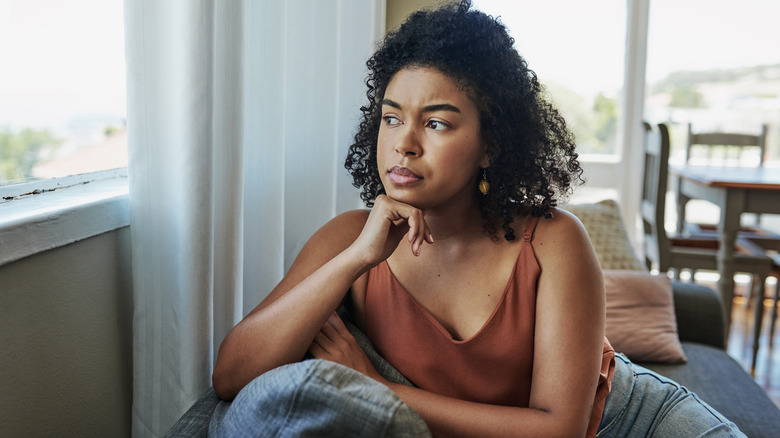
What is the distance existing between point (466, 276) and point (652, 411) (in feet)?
1.57

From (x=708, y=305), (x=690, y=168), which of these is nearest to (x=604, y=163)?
(x=690, y=168)

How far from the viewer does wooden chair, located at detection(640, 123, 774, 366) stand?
3186 mm

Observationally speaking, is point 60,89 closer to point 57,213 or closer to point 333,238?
point 57,213

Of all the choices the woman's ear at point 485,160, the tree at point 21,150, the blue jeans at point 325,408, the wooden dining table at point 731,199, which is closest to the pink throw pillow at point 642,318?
the woman's ear at point 485,160

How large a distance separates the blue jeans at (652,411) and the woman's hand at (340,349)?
51 centimetres

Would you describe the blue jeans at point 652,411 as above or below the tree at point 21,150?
below

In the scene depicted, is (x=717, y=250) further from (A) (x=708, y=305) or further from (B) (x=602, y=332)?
(B) (x=602, y=332)

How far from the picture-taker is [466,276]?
53.0 inches

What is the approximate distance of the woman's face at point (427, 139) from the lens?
1.19 m

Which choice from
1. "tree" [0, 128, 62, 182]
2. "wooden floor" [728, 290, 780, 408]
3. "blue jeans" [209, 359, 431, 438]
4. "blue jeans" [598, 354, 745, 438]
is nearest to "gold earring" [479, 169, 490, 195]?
"blue jeans" [598, 354, 745, 438]

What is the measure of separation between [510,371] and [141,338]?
0.64 m

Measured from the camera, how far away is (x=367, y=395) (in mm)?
726

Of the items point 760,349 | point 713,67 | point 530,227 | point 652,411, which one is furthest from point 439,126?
point 713,67

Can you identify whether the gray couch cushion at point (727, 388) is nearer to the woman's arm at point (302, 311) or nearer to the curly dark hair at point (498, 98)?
the curly dark hair at point (498, 98)
